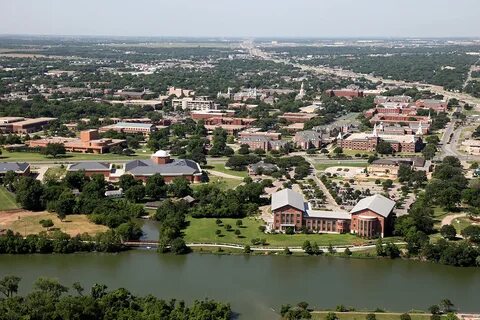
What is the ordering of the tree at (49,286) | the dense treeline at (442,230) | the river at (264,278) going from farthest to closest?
the dense treeline at (442,230)
the river at (264,278)
the tree at (49,286)

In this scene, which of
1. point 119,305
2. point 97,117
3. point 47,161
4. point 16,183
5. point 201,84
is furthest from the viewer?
point 201,84

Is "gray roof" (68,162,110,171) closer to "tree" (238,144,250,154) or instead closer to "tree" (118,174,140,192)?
"tree" (118,174,140,192)

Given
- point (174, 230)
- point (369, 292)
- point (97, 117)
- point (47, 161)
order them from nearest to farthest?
point (369, 292), point (174, 230), point (47, 161), point (97, 117)

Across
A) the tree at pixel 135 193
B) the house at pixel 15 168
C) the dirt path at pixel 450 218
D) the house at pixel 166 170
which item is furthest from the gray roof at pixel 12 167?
the dirt path at pixel 450 218

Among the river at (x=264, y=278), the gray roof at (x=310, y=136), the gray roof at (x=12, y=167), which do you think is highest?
the gray roof at (x=12, y=167)

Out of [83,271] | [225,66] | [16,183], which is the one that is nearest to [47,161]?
[16,183]

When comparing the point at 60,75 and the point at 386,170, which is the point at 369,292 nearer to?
the point at 386,170

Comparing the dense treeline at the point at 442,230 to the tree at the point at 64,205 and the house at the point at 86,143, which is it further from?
the house at the point at 86,143
